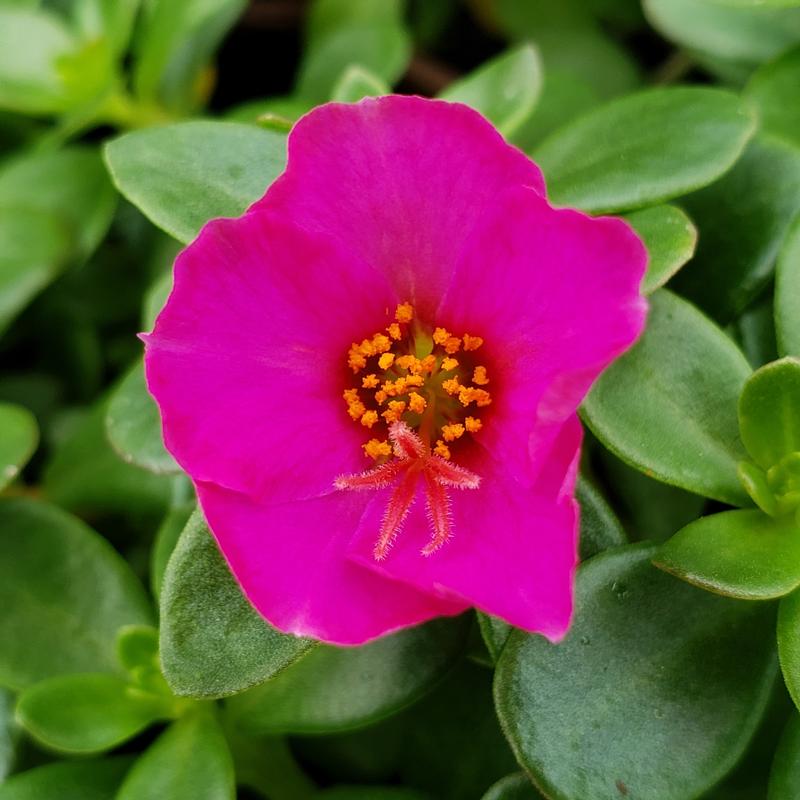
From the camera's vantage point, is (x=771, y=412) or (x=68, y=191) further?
(x=68, y=191)

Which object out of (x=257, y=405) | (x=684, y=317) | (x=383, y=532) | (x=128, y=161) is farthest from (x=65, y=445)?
(x=684, y=317)

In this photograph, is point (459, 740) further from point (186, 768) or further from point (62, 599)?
point (62, 599)

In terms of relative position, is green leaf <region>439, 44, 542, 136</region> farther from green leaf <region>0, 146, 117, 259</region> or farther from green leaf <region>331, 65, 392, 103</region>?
green leaf <region>0, 146, 117, 259</region>

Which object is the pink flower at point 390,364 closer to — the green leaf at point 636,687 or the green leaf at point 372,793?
the green leaf at point 636,687

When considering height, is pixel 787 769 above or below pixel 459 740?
above

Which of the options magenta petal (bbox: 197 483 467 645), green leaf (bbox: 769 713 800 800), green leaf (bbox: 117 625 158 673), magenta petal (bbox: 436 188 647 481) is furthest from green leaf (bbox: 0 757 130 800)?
green leaf (bbox: 769 713 800 800)

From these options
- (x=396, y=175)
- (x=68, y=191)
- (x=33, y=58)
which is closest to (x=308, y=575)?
(x=396, y=175)

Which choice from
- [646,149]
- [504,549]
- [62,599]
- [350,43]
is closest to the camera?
[504,549]
